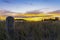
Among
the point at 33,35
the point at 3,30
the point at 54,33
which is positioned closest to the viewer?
the point at 3,30

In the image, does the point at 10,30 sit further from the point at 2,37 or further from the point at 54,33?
the point at 54,33

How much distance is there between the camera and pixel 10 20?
422 inches

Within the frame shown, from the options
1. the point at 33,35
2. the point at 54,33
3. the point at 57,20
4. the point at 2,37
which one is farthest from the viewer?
the point at 57,20

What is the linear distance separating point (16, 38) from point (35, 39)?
109 centimetres

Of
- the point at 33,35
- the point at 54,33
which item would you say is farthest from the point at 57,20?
the point at 33,35

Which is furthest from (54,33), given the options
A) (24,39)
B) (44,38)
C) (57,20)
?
(57,20)

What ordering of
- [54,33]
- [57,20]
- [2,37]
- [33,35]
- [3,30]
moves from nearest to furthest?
[2,37] → [3,30] → [33,35] → [54,33] → [57,20]

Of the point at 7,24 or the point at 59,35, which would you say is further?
the point at 59,35

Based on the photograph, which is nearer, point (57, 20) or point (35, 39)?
point (35, 39)

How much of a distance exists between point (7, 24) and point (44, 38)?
7.75 feet

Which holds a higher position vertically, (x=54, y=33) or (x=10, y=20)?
(x=10, y=20)

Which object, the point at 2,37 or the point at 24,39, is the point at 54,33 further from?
the point at 2,37

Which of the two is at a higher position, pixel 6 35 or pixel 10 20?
pixel 10 20

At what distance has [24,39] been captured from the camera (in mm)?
11039
